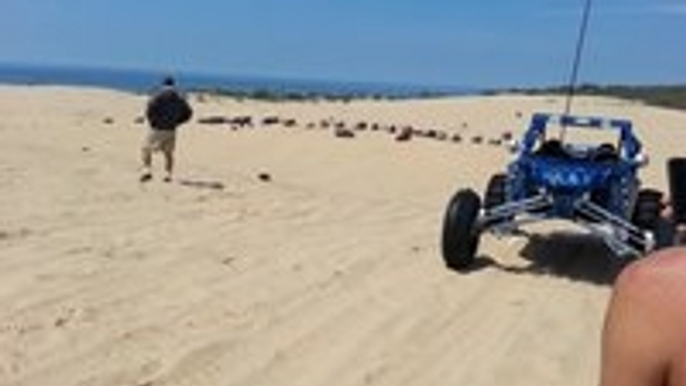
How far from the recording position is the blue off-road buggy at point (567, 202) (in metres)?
11.4

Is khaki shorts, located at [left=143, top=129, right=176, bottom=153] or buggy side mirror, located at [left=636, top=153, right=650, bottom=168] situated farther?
khaki shorts, located at [left=143, top=129, right=176, bottom=153]

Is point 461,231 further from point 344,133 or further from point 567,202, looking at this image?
point 344,133

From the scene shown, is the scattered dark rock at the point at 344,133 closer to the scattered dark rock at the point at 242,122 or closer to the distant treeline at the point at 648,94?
the scattered dark rock at the point at 242,122

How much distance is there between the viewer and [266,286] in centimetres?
978

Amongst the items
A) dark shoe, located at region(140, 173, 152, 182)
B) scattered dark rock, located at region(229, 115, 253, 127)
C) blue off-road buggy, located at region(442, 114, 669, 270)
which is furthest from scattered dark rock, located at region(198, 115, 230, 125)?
blue off-road buggy, located at region(442, 114, 669, 270)

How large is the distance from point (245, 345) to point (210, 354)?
0.32m

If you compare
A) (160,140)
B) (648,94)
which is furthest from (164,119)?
(648,94)

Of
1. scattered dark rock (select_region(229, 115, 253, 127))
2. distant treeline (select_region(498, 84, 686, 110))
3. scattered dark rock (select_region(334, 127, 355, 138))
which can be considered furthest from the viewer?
distant treeline (select_region(498, 84, 686, 110))

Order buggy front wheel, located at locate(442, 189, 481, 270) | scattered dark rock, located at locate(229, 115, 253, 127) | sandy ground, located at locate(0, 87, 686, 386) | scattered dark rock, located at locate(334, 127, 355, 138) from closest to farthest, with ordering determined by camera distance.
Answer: sandy ground, located at locate(0, 87, 686, 386)
buggy front wheel, located at locate(442, 189, 481, 270)
scattered dark rock, located at locate(334, 127, 355, 138)
scattered dark rock, located at locate(229, 115, 253, 127)

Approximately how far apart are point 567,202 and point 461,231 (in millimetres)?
868

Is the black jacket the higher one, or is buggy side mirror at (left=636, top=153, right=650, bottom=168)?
buggy side mirror at (left=636, top=153, right=650, bottom=168)

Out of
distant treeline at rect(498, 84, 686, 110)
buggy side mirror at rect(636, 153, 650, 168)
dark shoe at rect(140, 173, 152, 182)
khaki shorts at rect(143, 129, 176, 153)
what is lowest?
distant treeline at rect(498, 84, 686, 110)

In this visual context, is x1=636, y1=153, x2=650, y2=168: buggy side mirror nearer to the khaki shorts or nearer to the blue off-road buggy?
the blue off-road buggy

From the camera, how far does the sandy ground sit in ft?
24.7
